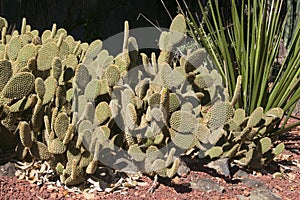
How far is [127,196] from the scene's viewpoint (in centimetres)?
273

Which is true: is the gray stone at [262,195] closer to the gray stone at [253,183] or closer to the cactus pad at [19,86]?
the gray stone at [253,183]

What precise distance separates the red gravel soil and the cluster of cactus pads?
0.09 m

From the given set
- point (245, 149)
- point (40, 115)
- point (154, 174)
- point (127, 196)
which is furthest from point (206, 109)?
point (40, 115)

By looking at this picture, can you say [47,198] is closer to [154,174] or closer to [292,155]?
[154,174]

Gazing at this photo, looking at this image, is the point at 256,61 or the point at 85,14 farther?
the point at 85,14

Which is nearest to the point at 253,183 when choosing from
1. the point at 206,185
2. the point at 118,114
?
the point at 206,185

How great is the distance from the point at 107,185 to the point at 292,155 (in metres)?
1.46

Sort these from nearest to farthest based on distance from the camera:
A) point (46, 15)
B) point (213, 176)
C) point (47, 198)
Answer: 1. point (47, 198)
2. point (213, 176)
3. point (46, 15)

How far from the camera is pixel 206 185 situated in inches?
115

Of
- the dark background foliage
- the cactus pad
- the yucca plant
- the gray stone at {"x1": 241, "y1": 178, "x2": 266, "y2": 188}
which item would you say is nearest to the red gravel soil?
the gray stone at {"x1": 241, "y1": 178, "x2": 266, "y2": 188}

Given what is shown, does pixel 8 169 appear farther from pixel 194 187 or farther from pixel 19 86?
pixel 194 187

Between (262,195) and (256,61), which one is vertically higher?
(256,61)

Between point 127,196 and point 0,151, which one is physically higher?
A: point 0,151

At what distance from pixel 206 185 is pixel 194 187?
2.8 inches
